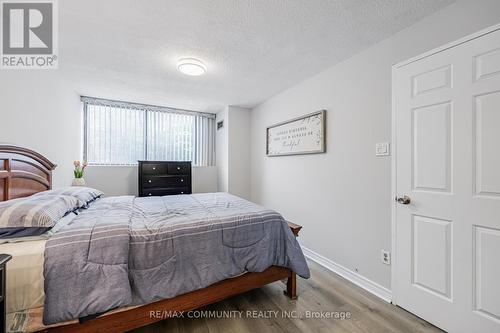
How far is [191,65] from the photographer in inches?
89.6

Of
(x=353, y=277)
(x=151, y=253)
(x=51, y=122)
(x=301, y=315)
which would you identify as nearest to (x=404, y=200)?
(x=353, y=277)

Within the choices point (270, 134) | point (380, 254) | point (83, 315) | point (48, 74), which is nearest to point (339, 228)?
point (380, 254)

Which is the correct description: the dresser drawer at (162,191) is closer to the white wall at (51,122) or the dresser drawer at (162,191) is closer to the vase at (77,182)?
the white wall at (51,122)

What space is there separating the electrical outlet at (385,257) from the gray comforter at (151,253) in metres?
0.74

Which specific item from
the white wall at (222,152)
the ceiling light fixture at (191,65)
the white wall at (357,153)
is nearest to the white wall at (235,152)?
the white wall at (222,152)

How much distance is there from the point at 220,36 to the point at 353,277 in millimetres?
2714

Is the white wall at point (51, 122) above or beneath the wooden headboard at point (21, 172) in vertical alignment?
above

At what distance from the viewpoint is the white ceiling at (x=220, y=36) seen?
60.4 inches

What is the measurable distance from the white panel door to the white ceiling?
551 mm

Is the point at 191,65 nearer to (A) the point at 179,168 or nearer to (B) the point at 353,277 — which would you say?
(A) the point at 179,168

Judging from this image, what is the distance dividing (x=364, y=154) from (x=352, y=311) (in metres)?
1.41

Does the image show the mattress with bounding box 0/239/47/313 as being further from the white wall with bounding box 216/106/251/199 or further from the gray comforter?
the white wall with bounding box 216/106/251/199

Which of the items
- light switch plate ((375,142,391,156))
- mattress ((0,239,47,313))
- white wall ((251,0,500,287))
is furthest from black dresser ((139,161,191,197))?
light switch plate ((375,142,391,156))

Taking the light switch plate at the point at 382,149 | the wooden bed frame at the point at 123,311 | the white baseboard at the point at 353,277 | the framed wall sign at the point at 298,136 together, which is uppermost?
the framed wall sign at the point at 298,136
